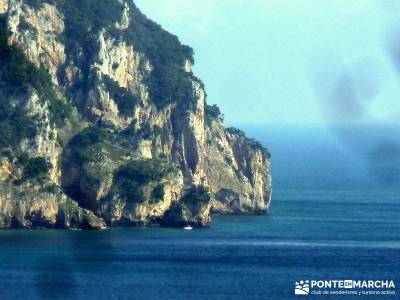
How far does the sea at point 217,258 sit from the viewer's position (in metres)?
97.5

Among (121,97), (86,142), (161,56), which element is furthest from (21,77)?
(161,56)

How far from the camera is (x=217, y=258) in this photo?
115m

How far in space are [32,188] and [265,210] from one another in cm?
2778

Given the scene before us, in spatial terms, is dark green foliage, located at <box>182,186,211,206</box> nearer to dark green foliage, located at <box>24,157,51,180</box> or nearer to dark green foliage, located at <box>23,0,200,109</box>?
dark green foliage, located at <box>24,157,51,180</box>

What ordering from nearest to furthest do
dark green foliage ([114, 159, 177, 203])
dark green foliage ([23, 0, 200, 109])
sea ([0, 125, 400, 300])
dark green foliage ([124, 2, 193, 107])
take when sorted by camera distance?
sea ([0, 125, 400, 300]), dark green foliage ([114, 159, 177, 203]), dark green foliage ([23, 0, 200, 109]), dark green foliage ([124, 2, 193, 107])

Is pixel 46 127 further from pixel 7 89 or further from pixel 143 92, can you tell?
pixel 143 92

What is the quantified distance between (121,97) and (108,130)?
13.3 ft

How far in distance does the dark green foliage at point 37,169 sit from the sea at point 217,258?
5.59 meters

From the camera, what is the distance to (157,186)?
134500 millimetres

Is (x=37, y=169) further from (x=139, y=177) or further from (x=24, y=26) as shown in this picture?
(x=24, y=26)

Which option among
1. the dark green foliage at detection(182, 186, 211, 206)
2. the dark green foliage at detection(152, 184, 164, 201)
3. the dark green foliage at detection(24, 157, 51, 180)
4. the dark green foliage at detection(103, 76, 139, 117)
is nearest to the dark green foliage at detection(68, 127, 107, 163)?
the dark green foliage at detection(103, 76, 139, 117)

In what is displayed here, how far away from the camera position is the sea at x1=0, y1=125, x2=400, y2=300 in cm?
9750

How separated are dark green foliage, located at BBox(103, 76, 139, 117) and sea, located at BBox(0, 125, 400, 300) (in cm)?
1139

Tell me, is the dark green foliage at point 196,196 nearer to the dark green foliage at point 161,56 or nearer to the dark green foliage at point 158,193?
the dark green foliage at point 158,193
